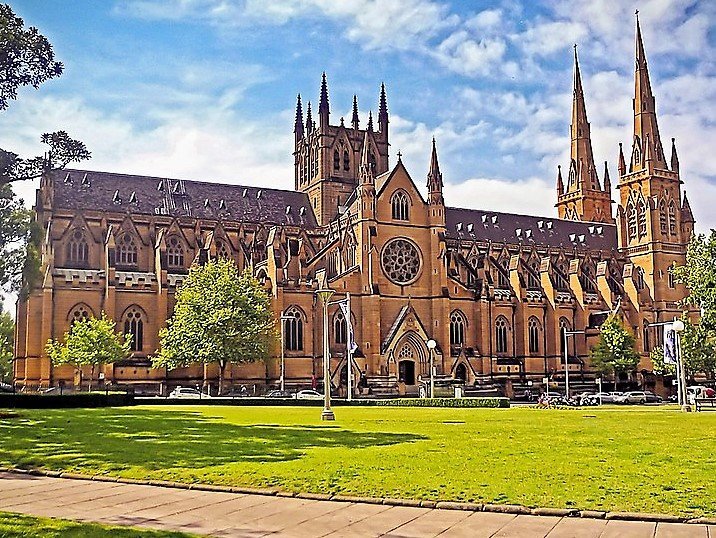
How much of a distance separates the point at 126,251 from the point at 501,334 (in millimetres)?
45488

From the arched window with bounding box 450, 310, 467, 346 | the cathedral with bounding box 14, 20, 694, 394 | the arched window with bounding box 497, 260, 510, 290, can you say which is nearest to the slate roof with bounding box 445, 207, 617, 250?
the cathedral with bounding box 14, 20, 694, 394

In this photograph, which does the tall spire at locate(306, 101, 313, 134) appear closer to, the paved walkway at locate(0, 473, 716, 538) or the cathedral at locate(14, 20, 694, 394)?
the cathedral at locate(14, 20, 694, 394)

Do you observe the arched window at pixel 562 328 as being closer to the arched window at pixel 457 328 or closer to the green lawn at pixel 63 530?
the arched window at pixel 457 328

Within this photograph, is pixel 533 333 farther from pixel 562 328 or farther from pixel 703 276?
pixel 703 276

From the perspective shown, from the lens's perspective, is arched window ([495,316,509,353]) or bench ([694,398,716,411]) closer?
bench ([694,398,716,411])

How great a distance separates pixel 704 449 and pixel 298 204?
86.0m

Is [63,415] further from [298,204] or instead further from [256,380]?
[298,204]

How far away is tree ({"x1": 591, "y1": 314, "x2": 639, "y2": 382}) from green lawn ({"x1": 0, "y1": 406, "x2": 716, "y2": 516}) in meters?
70.9

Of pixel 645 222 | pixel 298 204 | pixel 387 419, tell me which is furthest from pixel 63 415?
pixel 645 222

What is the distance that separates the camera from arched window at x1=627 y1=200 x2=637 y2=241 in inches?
4705

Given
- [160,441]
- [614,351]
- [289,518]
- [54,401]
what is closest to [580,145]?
[614,351]

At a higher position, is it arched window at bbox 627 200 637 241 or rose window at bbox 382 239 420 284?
arched window at bbox 627 200 637 241

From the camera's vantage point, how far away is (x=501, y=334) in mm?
→ 103375

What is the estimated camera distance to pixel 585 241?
12381 cm
